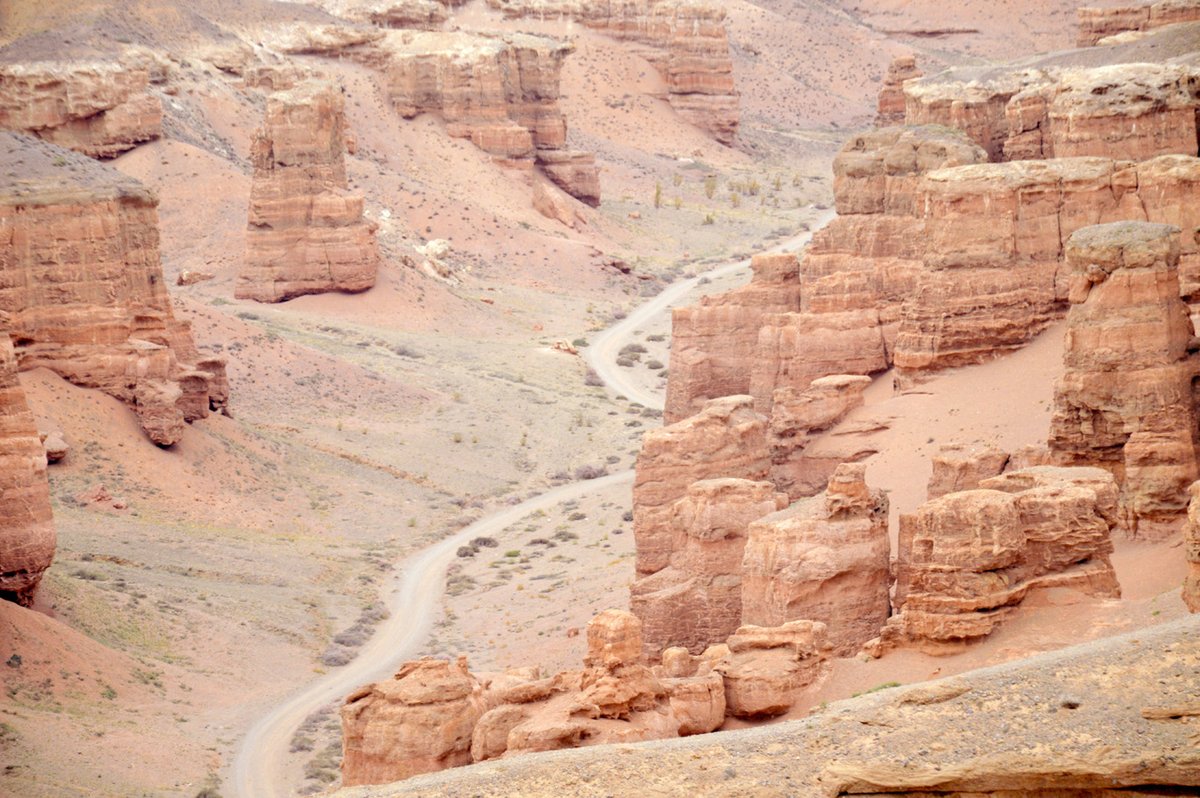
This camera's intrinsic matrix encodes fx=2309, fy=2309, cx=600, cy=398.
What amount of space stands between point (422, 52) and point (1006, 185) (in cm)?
6079

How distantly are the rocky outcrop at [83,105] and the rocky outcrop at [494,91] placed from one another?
17370 mm

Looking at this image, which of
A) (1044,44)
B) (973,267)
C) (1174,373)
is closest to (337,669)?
(973,267)

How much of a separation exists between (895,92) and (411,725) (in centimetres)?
6658

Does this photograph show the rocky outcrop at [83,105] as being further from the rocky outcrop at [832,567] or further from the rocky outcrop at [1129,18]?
the rocky outcrop at [832,567]

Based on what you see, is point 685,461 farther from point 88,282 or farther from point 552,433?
point 552,433

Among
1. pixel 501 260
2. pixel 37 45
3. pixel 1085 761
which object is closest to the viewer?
pixel 1085 761

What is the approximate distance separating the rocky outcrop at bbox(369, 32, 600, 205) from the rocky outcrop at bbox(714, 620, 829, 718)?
72.6 meters

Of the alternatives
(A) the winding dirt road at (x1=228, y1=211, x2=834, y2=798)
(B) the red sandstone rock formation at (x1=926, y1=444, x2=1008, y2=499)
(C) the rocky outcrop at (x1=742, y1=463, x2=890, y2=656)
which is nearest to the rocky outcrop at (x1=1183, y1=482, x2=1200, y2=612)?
(C) the rocky outcrop at (x1=742, y1=463, x2=890, y2=656)

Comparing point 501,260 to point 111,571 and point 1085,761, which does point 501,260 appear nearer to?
point 111,571

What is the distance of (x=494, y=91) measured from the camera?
104625 mm

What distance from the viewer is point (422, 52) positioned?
107125 millimetres

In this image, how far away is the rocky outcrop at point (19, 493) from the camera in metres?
42.9

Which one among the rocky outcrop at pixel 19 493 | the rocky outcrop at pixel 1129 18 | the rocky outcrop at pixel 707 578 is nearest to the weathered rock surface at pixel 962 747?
the rocky outcrop at pixel 707 578

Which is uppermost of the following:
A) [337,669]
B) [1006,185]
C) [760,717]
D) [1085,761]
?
[1006,185]
